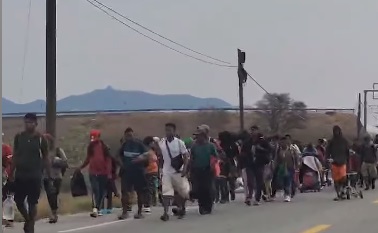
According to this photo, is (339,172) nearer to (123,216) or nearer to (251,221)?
(251,221)

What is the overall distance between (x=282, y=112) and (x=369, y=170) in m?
58.0

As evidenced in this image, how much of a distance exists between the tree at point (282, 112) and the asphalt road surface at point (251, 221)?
62.3 m

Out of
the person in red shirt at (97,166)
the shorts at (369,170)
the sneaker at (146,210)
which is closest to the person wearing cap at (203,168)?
the sneaker at (146,210)

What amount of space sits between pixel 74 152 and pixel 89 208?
29.2 metres

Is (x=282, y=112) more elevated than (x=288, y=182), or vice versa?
(x=282, y=112)

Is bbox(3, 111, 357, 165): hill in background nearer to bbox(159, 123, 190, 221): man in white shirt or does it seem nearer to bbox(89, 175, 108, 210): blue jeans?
bbox(89, 175, 108, 210): blue jeans

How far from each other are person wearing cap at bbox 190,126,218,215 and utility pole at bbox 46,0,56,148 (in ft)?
15.8

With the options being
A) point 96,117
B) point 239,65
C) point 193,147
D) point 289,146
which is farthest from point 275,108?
point 193,147

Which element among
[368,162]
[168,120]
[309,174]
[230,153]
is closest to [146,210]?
[230,153]

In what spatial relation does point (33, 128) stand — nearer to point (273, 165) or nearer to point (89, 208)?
point (89, 208)

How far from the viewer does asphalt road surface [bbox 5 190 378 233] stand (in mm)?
14617

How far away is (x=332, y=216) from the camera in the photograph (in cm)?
1691

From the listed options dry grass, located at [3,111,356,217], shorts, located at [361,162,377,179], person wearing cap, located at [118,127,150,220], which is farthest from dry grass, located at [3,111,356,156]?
person wearing cap, located at [118,127,150,220]

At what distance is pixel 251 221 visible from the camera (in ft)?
52.8
